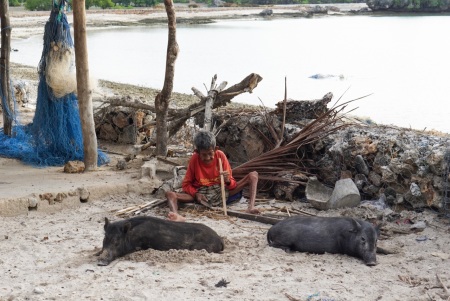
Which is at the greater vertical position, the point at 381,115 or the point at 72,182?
the point at 72,182

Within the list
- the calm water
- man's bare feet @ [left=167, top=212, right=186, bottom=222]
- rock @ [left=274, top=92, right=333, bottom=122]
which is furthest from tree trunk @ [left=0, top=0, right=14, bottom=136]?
the calm water

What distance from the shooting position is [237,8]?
8100cm

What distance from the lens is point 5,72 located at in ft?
36.4

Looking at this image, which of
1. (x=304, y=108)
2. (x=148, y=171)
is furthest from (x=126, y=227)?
(x=304, y=108)

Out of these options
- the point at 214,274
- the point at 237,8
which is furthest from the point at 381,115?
the point at 237,8

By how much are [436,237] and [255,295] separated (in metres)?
2.20

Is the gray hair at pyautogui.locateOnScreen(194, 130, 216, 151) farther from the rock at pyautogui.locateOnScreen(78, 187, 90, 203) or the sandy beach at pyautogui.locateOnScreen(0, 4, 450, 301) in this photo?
the rock at pyautogui.locateOnScreen(78, 187, 90, 203)

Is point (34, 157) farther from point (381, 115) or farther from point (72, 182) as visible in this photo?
point (381, 115)

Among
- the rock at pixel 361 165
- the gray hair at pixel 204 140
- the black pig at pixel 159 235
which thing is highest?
the gray hair at pixel 204 140

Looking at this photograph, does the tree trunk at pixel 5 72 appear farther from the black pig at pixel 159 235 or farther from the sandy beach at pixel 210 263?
the black pig at pixel 159 235

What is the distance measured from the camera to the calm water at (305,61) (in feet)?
80.1

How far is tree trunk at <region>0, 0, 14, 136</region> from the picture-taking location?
1076 cm

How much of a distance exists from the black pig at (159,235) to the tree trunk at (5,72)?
5.34m

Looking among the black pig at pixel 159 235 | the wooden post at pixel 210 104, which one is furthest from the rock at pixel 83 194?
the black pig at pixel 159 235
